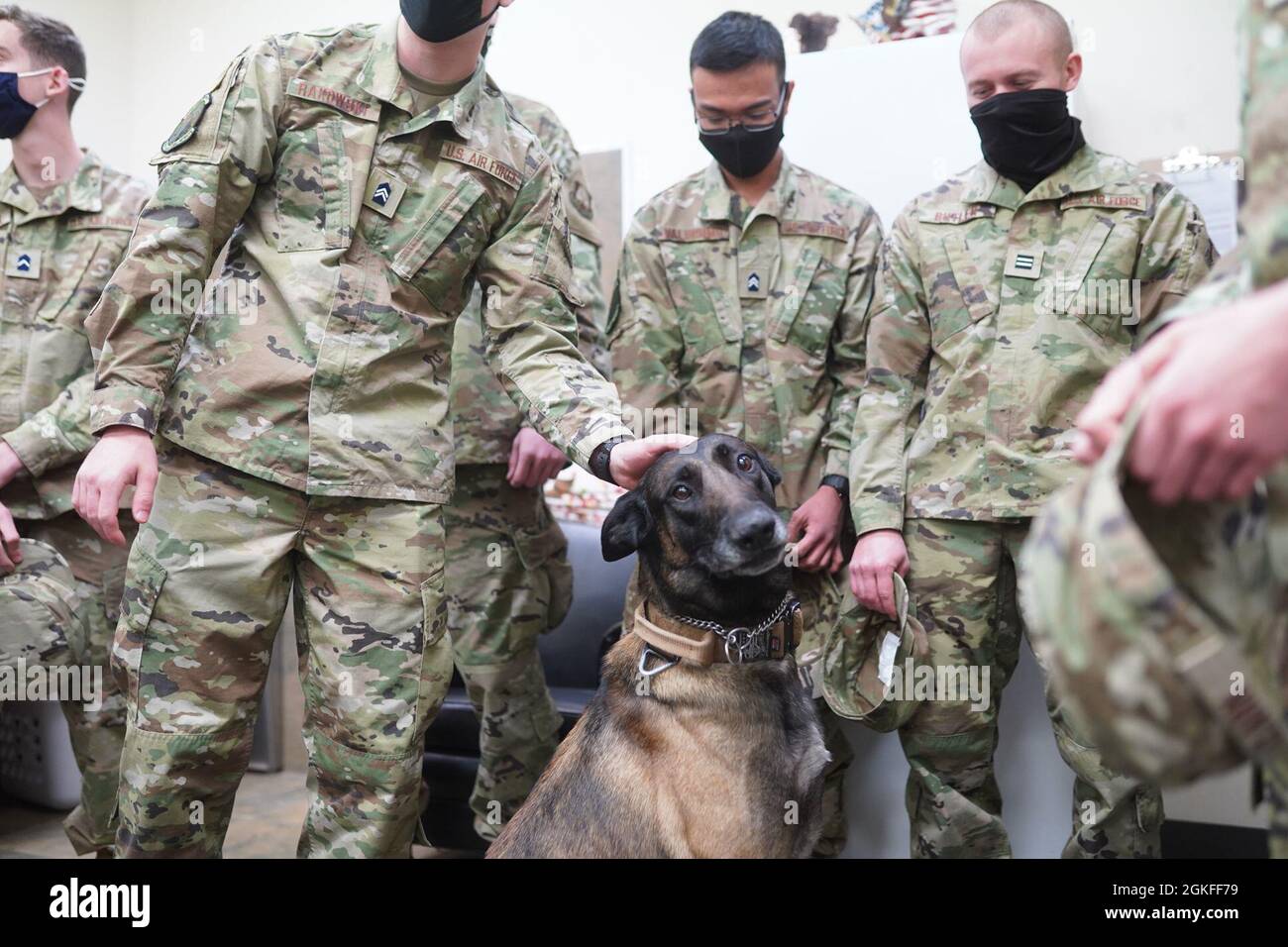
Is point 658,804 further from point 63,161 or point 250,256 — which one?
point 63,161

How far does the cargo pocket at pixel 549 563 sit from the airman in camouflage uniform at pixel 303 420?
2.61 feet

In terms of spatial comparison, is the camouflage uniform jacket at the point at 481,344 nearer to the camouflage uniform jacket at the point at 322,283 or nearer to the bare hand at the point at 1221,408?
the camouflage uniform jacket at the point at 322,283

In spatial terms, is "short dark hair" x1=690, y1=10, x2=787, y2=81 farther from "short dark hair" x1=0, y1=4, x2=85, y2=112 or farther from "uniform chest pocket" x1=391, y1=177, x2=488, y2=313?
"short dark hair" x1=0, y1=4, x2=85, y2=112

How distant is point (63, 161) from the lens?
2771mm

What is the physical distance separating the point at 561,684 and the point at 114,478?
1972 mm

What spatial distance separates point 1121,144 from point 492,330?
6.87 ft

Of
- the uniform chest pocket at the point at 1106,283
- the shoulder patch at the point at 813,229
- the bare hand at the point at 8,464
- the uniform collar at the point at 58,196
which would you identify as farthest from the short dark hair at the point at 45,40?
the uniform chest pocket at the point at 1106,283

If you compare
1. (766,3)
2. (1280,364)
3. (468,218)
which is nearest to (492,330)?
(468,218)

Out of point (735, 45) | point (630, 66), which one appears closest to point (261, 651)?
point (735, 45)

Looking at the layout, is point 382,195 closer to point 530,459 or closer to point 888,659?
point 530,459

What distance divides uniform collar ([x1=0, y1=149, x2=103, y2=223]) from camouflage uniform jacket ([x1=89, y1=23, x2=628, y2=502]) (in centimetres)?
117

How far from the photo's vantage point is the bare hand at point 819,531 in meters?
2.40

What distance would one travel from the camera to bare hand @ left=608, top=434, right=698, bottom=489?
1744 mm
